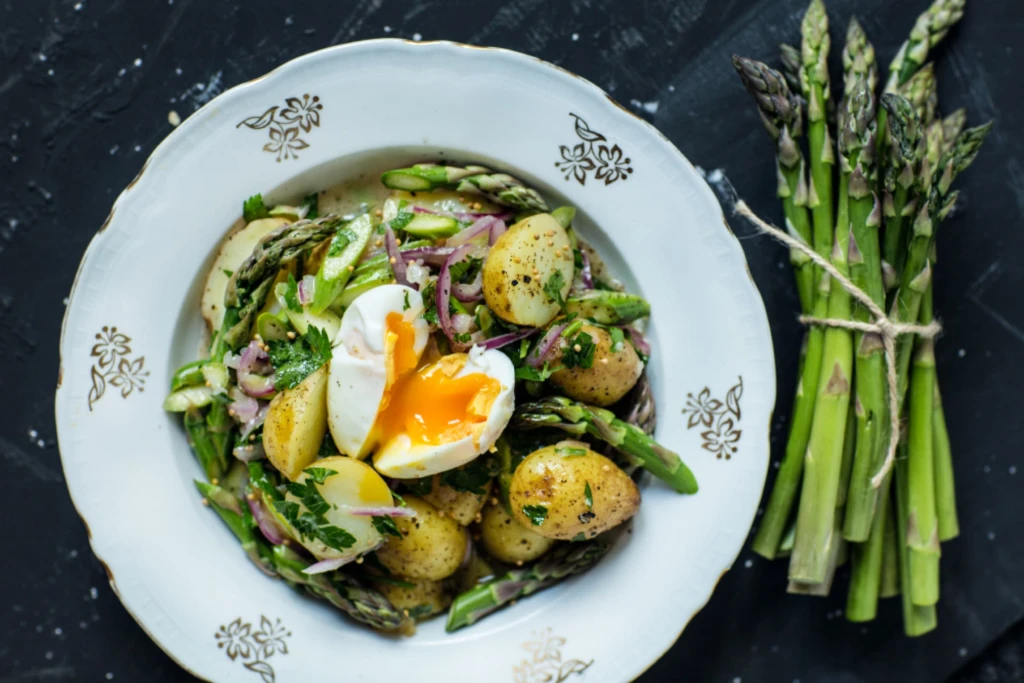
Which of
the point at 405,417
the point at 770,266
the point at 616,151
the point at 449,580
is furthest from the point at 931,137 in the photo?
the point at 449,580

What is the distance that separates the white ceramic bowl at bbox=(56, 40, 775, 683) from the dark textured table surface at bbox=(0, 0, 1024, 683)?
1.38 feet

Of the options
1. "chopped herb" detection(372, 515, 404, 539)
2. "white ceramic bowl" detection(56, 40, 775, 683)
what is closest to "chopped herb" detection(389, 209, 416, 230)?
"white ceramic bowl" detection(56, 40, 775, 683)

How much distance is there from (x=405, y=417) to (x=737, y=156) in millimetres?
1502

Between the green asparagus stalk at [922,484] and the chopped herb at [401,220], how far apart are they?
1749 mm

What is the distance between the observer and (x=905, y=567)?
2705 millimetres

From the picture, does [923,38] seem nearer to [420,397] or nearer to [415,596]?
[420,397]

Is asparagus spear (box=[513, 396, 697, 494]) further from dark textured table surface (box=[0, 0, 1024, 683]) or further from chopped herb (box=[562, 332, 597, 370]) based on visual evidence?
dark textured table surface (box=[0, 0, 1024, 683])

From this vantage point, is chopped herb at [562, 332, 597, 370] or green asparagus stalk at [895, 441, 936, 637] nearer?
chopped herb at [562, 332, 597, 370]

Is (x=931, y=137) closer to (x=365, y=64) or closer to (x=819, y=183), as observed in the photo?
Result: (x=819, y=183)

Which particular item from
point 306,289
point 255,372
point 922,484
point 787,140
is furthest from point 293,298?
point 922,484

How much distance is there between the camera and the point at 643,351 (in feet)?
8.17

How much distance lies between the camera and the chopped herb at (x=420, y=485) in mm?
2355

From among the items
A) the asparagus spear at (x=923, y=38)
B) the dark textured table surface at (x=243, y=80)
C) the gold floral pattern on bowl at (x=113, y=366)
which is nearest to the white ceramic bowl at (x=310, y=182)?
the gold floral pattern on bowl at (x=113, y=366)

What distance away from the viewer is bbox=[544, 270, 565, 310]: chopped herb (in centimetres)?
228
